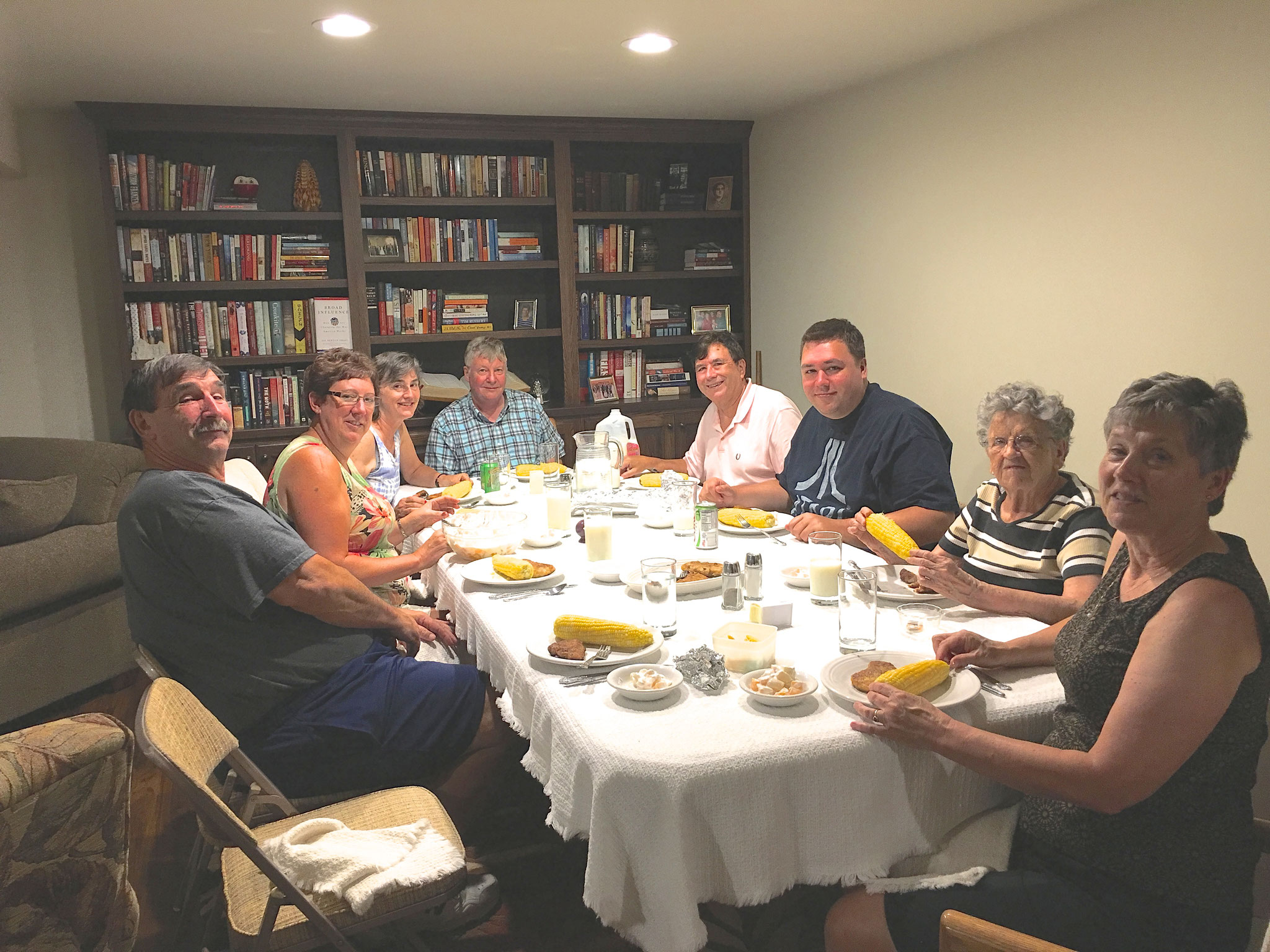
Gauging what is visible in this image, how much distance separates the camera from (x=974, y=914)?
4.42ft

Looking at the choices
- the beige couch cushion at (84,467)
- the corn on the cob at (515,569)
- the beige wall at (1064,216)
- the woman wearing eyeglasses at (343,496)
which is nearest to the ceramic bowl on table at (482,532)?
the woman wearing eyeglasses at (343,496)

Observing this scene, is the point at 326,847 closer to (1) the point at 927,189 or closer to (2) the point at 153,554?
(2) the point at 153,554

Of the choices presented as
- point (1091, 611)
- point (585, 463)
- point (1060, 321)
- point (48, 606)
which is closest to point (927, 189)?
point (1060, 321)

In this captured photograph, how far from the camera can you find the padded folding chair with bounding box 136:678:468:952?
1.37 m

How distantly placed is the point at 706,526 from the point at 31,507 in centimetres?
254

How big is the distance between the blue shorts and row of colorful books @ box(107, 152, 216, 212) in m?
3.37

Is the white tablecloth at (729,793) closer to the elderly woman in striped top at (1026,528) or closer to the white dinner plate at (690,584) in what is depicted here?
the elderly woman in striped top at (1026,528)

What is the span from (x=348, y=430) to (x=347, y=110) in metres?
2.72

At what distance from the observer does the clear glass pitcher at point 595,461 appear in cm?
314

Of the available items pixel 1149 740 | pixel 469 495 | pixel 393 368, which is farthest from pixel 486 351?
pixel 1149 740

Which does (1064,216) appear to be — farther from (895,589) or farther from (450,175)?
(450,175)

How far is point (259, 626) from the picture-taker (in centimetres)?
194

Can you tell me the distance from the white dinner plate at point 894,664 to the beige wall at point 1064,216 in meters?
2.03

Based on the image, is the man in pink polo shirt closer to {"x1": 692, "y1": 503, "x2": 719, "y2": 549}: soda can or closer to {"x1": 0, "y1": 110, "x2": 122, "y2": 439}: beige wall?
{"x1": 692, "y1": 503, "x2": 719, "y2": 549}: soda can
